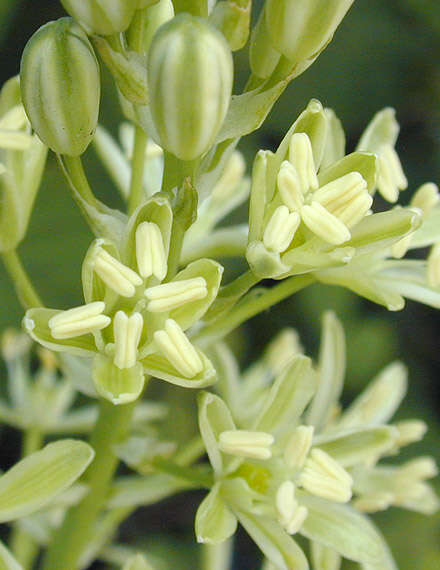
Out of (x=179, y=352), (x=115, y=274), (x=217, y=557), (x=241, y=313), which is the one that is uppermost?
(x=115, y=274)

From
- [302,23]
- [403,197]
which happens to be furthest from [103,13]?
[403,197]

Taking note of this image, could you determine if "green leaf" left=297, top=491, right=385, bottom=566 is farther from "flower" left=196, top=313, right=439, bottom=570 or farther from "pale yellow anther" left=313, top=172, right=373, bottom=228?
"pale yellow anther" left=313, top=172, right=373, bottom=228

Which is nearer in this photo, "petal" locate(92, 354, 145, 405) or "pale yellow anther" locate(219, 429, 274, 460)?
"petal" locate(92, 354, 145, 405)

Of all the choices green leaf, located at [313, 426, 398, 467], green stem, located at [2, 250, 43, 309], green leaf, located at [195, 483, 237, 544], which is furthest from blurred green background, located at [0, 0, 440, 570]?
green leaf, located at [195, 483, 237, 544]

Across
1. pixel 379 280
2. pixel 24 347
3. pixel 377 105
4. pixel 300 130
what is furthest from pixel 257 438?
pixel 377 105

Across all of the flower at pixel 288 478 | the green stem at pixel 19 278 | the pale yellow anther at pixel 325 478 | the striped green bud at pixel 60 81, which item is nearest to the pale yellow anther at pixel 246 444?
the flower at pixel 288 478

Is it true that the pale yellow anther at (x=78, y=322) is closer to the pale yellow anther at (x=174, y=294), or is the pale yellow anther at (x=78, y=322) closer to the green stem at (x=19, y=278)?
the pale yellow anther at (x=174, y=294)

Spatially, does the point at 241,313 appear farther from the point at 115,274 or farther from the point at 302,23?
the point at 302,23
